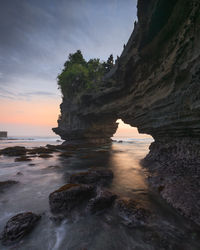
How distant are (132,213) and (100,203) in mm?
1073

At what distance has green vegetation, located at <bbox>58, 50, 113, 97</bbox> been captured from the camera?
24.1 m

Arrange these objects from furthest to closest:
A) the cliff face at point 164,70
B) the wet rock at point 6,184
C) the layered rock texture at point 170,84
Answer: the wet rock at point 6,184
the cliff face at point 164,70
the layered rock texture at point 170,84

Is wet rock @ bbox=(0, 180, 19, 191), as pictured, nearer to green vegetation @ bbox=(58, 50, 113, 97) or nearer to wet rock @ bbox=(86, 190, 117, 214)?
wet rock @ bbox=(86, 190, 117, 214)

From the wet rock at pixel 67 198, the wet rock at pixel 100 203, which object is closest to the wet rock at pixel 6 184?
the wet rock at pixel 67 198

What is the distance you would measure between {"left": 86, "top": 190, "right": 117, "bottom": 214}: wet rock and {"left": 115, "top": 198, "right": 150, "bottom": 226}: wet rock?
34cm

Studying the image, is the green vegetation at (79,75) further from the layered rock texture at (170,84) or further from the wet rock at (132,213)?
the wet rock at (132,213)

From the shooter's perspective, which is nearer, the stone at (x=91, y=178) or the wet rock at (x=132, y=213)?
the wet rock at (x=132, y=213)

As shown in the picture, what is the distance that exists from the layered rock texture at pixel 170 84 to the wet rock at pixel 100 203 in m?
2.22

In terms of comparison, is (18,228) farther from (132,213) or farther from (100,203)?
(132,213)

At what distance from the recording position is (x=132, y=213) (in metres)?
3.57

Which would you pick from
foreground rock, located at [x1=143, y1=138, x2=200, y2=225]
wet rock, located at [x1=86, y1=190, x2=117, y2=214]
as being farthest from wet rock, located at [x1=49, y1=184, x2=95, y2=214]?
foreground rock, located at [x1=143, y1=138, x2=200, y2=225]

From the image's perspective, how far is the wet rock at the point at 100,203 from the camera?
387cm

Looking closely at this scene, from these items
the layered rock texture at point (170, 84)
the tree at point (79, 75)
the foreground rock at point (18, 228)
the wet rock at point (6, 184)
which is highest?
the tree at point (79, 75)

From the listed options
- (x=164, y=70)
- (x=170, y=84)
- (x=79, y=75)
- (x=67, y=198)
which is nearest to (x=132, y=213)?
(x=67, y=198)
